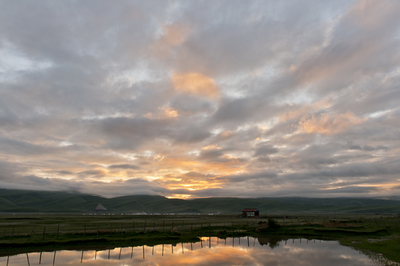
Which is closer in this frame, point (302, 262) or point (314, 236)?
point (302, 262)

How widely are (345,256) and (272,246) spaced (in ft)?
30.4

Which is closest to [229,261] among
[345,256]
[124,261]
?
[124,261]

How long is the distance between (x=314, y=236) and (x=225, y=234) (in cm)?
1547

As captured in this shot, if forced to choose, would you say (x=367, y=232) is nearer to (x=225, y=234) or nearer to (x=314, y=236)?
(x=314, y=236)

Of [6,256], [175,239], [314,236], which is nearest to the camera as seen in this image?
[6,256]

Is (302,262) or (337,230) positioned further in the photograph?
(337,230)

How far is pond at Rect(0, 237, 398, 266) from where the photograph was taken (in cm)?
2523

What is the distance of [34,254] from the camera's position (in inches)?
1123

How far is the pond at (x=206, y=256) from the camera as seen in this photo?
2523 cm

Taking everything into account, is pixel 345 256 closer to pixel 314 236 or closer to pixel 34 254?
pixel 314 236

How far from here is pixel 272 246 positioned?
1371 inches

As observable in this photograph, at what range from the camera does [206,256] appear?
27.9 metres

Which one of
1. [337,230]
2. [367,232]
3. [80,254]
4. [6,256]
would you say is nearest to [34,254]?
[6,256]

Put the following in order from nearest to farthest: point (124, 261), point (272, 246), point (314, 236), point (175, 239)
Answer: point (124, 261) < point (272, 246) < point (175, 239) < point (314, 236)
